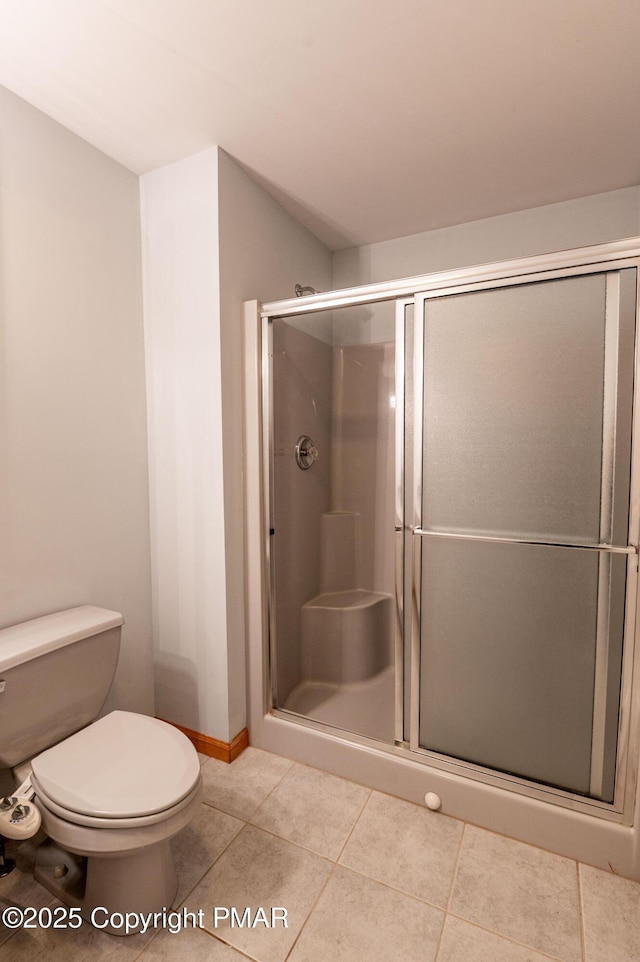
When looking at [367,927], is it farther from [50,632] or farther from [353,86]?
[353,86]

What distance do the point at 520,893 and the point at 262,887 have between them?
0.74 metres

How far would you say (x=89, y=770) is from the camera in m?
1.22

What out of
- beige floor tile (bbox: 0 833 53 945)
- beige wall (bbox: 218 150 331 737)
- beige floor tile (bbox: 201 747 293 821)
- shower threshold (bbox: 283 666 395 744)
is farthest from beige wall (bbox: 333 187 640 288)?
beige floor tile (bbox: 0 833 53 945)

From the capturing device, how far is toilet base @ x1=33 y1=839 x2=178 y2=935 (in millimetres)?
1193

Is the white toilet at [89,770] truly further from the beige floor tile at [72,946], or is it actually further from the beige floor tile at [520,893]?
the beige floor tile at [520,893]

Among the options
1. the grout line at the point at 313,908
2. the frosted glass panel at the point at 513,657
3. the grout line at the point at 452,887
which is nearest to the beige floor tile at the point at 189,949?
the grout line at the point at 313,908

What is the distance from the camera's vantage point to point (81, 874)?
132cm

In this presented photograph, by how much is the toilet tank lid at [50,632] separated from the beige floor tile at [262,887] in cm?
81

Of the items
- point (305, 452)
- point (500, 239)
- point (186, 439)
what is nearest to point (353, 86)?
point (500, 239)

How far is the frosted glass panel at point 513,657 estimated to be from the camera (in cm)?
139

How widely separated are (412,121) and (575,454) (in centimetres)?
124

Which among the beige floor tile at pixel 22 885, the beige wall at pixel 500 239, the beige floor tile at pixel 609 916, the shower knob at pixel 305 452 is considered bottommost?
the beige floor tile at pixel 609 916

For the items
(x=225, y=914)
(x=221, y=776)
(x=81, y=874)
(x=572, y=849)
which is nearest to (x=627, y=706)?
(x=572, y=849)

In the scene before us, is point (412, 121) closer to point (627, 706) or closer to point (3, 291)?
point (3, 291)
